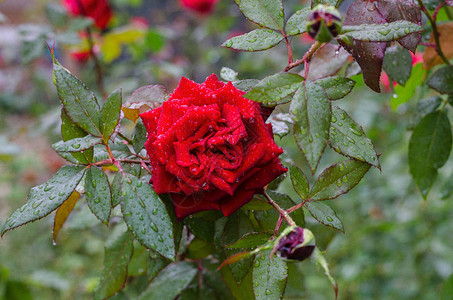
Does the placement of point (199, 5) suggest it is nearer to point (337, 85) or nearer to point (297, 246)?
point (337, 85)

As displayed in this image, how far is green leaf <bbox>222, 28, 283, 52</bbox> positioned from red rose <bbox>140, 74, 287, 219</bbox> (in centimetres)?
4

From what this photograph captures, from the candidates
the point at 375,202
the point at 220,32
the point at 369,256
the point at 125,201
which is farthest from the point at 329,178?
the point at 220,32

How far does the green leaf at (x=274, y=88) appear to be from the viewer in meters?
0.39

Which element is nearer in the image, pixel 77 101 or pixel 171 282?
pixel 77 101

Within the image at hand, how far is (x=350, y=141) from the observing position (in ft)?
1.40

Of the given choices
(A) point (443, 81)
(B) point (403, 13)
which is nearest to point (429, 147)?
(A) point (443, 81)

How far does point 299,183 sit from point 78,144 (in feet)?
0.74

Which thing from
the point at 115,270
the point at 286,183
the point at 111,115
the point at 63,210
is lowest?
the point at 286,183

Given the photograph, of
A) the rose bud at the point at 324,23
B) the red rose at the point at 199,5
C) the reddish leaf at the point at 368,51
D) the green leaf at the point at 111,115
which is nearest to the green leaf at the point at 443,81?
the reddish leaf at the point at 368,51

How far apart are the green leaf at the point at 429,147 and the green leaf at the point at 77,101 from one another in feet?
1.53

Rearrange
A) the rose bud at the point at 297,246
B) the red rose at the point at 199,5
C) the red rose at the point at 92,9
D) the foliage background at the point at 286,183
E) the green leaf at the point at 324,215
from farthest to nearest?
the red rose at the point at 199,5 → the red rose at the point at 92,9 → the foliage background at the point at 286,183 → the green leaf at the point at 324,215 → the rose bud at the point at 297,246

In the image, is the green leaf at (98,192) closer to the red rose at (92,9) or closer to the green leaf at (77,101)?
the green leaf at (77,101)

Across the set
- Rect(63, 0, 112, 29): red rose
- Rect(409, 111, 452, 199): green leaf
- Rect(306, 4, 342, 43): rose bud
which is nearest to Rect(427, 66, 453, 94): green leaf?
Rect(409, 111, 452, 199): green leaf

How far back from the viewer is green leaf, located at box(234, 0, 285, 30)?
1.47ft
